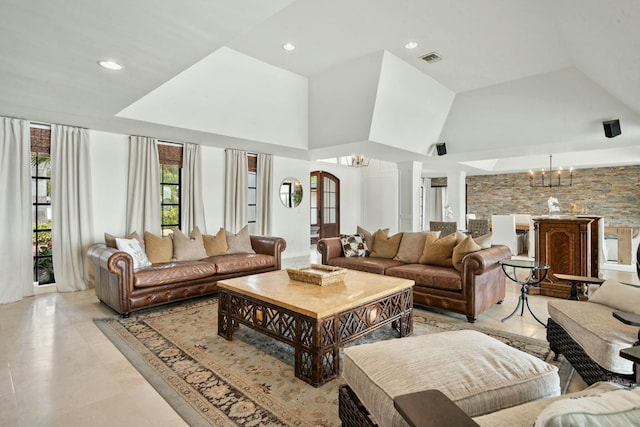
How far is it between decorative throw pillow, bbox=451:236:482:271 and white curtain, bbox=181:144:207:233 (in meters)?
4.16

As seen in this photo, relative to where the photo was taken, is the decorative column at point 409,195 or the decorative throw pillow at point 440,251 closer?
the decorative throw pillow at point 440,251

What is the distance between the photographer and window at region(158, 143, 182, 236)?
220 inches

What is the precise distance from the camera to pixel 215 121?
15.9ft

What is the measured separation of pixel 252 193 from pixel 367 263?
3.53 m

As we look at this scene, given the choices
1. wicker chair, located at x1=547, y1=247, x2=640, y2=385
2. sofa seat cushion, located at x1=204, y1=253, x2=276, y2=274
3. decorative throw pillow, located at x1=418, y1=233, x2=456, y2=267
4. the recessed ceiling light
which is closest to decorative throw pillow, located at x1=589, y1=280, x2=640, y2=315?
wicker chair, located at x1=547, y1=247, x2=640, y2=385

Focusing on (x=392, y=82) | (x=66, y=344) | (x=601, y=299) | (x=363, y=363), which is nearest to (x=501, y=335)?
(x=601, y=299)

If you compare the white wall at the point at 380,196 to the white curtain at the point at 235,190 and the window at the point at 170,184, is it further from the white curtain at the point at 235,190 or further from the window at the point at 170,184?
the window at the point at 170,184

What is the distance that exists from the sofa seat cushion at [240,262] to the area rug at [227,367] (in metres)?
0.86

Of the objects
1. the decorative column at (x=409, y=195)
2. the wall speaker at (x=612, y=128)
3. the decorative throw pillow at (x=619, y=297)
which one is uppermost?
the wall speaker at (x=612, y=128)

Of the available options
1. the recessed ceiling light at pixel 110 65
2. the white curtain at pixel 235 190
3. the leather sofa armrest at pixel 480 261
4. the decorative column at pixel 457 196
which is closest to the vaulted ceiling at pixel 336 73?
the recessed ceiling light at pixel 110 65

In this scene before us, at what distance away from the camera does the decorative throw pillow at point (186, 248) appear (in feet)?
14.8

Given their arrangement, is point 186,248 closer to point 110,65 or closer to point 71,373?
point 71,373

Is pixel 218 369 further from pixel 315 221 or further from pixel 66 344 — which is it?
pixel 315 221

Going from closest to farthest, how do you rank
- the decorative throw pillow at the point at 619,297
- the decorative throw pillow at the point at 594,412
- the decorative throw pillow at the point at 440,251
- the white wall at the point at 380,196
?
the decorative throw pillow at the point at 594,412, the decorative throw pillow at the point at 619,297, the decorative throw pillow at the point at 440,251, the white wall at the point at 380,196
